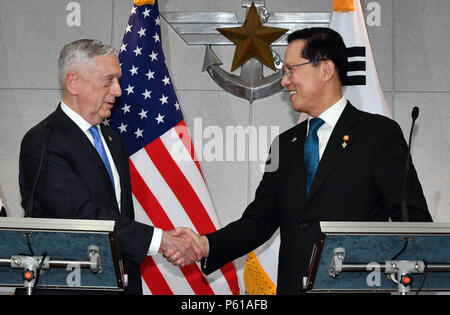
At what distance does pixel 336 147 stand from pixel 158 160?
59.6 inches

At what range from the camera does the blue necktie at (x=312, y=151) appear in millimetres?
2854

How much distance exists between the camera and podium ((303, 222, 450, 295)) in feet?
6.19

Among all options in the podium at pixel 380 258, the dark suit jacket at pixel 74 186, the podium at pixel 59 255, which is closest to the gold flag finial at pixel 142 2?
the dark suit jacket at pixel 74 186

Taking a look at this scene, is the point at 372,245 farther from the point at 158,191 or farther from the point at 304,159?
the point at 158,191

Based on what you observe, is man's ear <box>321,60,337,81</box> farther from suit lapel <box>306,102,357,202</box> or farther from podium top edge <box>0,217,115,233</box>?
podium top edge <box>0,217,115,233</box>

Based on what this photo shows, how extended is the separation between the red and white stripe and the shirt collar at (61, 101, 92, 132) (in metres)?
0.99

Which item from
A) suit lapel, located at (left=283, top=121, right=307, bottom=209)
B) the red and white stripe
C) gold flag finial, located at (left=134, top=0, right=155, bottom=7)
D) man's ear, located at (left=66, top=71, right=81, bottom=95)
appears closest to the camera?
suit lapel, located at (left=283, top=121, right=307, bottom=209)

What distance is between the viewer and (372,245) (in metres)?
1.92

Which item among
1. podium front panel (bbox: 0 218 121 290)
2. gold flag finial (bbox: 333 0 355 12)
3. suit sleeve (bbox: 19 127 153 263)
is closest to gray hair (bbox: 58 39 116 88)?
suit sleeve (bbox: 19 127 153 263)

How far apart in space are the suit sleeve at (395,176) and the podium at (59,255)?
1.19 metres

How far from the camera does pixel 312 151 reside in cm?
291

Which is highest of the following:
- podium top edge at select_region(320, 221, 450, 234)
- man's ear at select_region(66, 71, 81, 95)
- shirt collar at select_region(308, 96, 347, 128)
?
man's ear at select_region(66, 71, 81, 95)

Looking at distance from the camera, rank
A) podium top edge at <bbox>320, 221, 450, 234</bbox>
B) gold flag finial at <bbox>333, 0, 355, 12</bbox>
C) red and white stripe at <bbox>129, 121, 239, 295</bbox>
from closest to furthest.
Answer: podium top edge at <bbox>320, 221, 450, 234</bbox> → red and white stripe at <bbox>129, 121, 239, 295</bbox> → gold flag finial at <bbox>333, 0, 355, 12</bbox>
